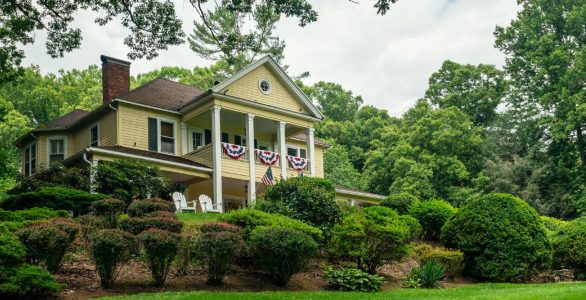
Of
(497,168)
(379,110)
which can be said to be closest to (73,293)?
(497,168)

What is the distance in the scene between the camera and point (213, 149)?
27562 mm

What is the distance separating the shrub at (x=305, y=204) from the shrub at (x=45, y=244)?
6.77m

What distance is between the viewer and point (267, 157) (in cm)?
2938

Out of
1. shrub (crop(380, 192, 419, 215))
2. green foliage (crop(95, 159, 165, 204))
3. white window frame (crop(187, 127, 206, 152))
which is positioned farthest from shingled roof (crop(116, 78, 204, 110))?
shrub (crop(380, 192, 419, 215))

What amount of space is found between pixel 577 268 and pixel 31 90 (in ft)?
147

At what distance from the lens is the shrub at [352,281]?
15461 millimetres

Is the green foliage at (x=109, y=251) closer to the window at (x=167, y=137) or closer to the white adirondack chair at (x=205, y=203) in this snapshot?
the white adirondack chair at (x=205, y=203)

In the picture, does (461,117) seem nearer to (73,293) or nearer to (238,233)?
(238,233)

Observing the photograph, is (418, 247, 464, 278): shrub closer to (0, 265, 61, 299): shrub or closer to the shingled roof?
(0, 265, 61, 299): shrub

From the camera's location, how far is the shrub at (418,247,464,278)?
18.3 m

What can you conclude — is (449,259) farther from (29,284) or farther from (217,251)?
(29,284)

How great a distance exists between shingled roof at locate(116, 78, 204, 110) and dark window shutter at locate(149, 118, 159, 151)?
0.70 metres

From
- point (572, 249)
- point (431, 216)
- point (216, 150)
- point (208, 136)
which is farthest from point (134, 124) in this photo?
point (572, 249)

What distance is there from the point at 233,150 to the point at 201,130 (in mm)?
2676
